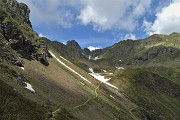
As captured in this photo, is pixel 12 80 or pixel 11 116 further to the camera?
pixel 12 80

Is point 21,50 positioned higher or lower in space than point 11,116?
higher

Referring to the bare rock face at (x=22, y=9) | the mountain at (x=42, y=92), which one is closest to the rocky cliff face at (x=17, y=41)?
the mountain at (x=42, y=92)

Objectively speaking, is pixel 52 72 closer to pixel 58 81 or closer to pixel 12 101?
pixel 58 81

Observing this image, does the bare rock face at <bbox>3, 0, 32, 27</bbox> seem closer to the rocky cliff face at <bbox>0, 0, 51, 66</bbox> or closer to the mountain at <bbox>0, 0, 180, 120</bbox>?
the mountain at <bbox>0, 0, 180, 120</bbox>

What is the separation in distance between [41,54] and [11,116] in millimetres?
69759

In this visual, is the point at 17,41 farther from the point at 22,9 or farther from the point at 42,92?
the point at 22,9

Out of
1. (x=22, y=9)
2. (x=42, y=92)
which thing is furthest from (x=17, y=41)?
(x=22, y=9)

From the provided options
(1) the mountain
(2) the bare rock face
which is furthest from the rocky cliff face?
(2) the bare rock face

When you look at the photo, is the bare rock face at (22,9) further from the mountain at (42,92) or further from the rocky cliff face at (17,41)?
the rocky cliff face at (17,41)

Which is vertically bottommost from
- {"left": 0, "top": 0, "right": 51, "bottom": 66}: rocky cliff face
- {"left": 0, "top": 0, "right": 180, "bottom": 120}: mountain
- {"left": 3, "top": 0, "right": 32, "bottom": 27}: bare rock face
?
{"left": 0, "top": 0, "right": 180, "bottom": 120}: mountain

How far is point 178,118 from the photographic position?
162 metres

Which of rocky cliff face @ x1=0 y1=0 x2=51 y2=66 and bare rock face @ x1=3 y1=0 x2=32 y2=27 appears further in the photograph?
bare rock face @ x1=3 y1=0 x2=32 y2=27

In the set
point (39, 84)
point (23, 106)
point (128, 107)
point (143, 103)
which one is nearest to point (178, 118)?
point (143, 103)

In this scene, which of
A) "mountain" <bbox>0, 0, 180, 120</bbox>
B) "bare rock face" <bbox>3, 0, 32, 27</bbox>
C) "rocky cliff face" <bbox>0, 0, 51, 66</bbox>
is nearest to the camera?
"mountain" <bbox>0, 0, 180, 120</bbox>
